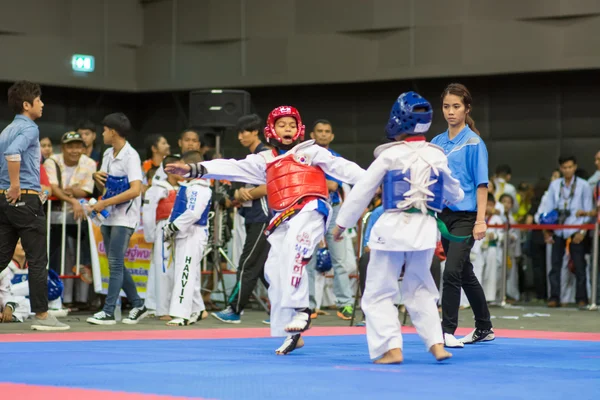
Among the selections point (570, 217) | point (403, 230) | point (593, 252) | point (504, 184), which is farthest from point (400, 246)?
point (504, 184)

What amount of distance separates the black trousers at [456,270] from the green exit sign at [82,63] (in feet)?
34.5

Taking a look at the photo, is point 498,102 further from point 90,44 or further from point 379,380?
point 379,380

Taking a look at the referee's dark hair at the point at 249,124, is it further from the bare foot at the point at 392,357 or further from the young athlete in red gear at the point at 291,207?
the bare foot at the point at 392,357

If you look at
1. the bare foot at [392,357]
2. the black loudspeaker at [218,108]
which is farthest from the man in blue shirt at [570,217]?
the bare foot at [392,357]

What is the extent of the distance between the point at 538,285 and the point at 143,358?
30.0 ft

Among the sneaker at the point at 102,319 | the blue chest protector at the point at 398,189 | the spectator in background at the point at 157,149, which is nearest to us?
the blue chest protector at the point at 398,189

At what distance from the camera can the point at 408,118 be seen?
16.8 feet

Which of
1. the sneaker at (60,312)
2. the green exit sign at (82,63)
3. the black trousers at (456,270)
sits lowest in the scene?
the sneaker at (60,312)

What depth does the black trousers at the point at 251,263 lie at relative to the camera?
848 cm

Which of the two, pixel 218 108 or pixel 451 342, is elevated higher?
pixel 218 108

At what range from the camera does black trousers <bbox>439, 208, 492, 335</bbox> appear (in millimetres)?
6039

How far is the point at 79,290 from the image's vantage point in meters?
10.1

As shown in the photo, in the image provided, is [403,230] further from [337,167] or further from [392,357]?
[337,167]

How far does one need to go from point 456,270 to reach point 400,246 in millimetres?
1231
